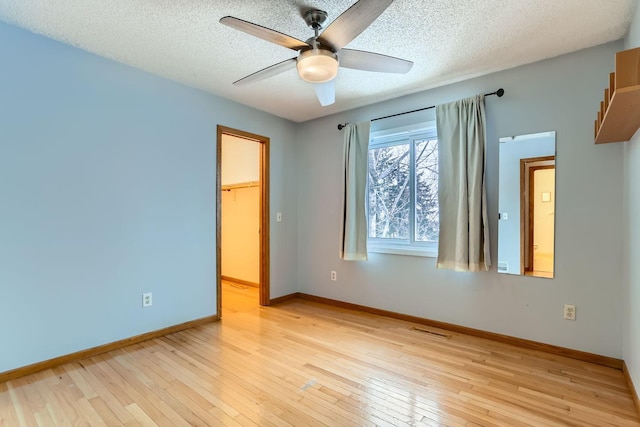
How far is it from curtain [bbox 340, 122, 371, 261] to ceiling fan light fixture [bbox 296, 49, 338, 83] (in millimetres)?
1727

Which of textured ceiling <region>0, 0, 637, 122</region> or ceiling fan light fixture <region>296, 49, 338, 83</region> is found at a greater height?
textured ceiling <region>0, 0, 637, 122</region>

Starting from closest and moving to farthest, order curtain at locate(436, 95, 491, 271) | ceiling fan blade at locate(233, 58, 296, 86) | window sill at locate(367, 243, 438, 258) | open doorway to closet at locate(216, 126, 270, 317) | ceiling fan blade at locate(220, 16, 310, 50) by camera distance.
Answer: ceiling fan blade at locate(220, 16, 310, 50) → ceiling fan blade at locate(233, 58, 296, 86) → curtain at locate(436, 95, 491, 271) → window sill at locate(367, 243, 438, 258) → open doorway to closet at locate(216, 126, 270, 317)

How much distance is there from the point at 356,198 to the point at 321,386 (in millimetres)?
2062

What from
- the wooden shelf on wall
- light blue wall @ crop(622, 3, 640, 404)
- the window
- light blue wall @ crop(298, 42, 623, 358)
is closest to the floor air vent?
light blue wall @ crop(298, 42, 623, 358)

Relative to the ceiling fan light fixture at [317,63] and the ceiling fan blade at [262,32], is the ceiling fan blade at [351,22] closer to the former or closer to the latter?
the ceiling fan light fixture at [317,63]

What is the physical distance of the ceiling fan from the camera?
60.7 inches

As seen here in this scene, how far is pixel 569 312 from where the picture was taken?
2.45m

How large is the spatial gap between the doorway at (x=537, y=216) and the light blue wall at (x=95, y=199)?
2.92 m

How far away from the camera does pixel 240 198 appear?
4938mm

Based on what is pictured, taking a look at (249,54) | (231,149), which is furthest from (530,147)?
(231,149)

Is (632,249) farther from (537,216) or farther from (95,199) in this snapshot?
(95,199)

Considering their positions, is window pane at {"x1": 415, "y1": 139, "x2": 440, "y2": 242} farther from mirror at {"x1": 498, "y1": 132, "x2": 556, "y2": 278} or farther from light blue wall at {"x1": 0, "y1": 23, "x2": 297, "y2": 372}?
light blue wall at {"x1": 0, "y1": 23, "x2": 297, "y2": 372}

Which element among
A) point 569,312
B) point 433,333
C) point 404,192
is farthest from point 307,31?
point 569,312

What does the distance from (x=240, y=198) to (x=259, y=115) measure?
5.07ft
